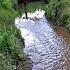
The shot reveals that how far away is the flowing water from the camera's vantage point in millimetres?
18328

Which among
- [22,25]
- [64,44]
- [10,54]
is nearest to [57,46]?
[64,44]

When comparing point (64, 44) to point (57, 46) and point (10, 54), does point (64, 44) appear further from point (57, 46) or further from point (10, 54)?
point (10, 54)

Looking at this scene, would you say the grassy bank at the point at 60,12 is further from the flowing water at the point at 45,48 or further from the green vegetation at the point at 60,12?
the flowing water at the point at 45,48

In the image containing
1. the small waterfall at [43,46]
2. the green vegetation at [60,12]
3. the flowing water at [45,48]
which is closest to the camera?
the flowing water at [45,48]

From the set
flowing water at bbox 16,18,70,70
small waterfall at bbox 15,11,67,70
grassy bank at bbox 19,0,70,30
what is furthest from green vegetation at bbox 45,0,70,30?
flowing water at bbox 16,18,70,70

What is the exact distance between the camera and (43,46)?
22.8 m

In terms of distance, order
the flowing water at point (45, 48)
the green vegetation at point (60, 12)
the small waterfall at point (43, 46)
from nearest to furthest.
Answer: the flowing water at point (45, 48)
the small waterfall at point (43, 46)
the green vegetation at point (60, 12)

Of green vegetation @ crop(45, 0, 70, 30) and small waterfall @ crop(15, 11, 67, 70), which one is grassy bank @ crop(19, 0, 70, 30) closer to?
green vegetation @ crop(45, 0, 70, 30)

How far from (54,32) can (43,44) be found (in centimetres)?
548

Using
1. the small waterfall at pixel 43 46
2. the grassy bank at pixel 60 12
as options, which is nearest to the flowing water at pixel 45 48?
the small waterfall at pixel 43 46

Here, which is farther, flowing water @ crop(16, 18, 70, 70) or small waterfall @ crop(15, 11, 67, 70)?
small waterfall @ crop(15, 11, 67, 70)

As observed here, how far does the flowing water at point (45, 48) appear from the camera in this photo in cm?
1833

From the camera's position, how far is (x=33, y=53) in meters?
20.9

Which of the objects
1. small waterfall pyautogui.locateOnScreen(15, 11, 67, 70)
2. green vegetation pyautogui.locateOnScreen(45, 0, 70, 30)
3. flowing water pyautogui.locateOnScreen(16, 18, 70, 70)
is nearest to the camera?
flowing water pyautogui.locateOnScreen(16, 18, 70, 70)
